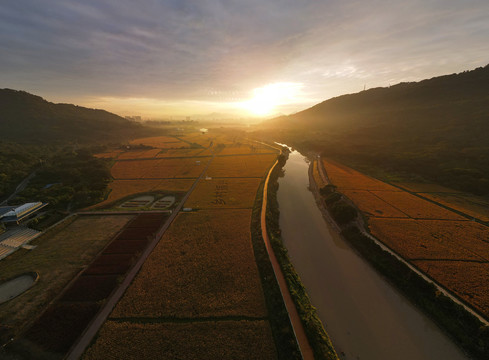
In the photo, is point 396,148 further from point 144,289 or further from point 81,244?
point 81,244

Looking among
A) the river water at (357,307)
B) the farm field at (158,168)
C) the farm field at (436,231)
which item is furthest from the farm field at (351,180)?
the farm field at (158,168)

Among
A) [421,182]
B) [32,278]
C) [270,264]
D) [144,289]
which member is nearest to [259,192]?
[270,264]

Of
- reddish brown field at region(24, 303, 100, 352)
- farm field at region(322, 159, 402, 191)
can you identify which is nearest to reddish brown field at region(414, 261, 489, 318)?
farm field at region(322, 159, 402, 191)

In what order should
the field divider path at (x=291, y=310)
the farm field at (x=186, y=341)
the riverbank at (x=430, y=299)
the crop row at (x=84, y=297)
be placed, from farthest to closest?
the riverbank at (x=430, y=299) → the crop row at (x=84, y=297) → the field divider path at (x=291, y=310) → the farm field at (x=186, y=341)

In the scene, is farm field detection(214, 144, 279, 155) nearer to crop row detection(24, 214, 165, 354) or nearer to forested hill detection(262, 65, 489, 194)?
forested hill detection(262, 65, 489, 194)

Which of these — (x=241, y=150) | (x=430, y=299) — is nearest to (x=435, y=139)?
(x=241, y=150)

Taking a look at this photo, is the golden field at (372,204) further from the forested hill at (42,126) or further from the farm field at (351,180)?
the forested hill at (42,126)

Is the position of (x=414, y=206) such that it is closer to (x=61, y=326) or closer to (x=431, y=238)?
(x=431, y=238)
